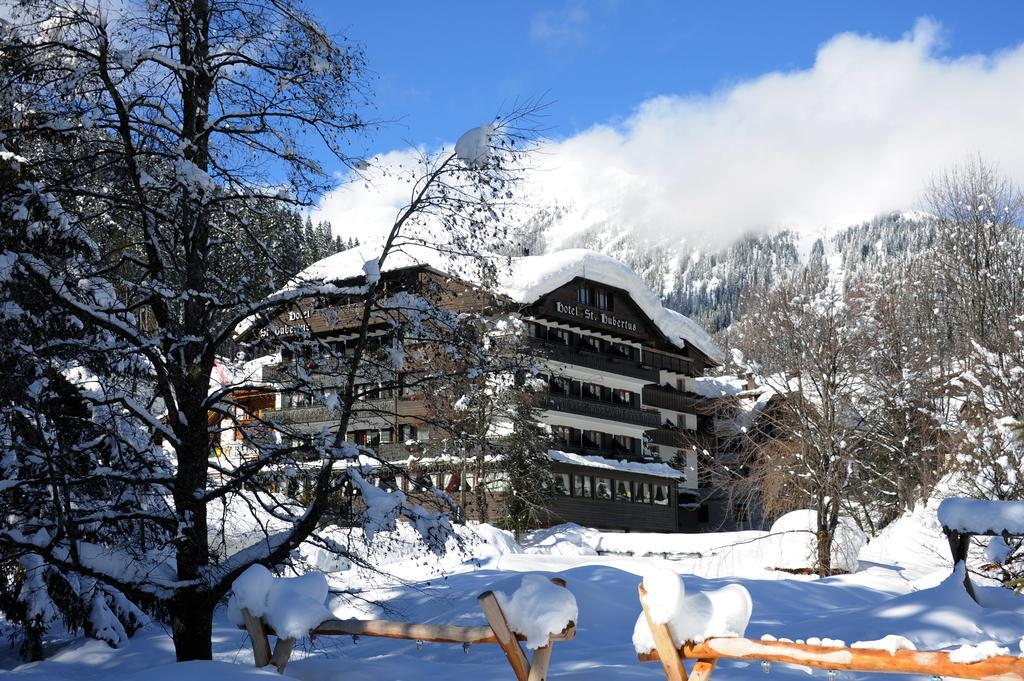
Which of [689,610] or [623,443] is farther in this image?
[623,443]

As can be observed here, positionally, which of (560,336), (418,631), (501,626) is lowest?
(418,631)

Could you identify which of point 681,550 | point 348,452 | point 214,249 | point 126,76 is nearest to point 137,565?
point 348,452

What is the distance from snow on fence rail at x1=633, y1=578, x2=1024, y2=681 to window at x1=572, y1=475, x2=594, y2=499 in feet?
136

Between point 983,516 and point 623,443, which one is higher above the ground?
point 623,443

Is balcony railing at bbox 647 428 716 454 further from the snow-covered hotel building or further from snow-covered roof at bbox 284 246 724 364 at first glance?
snow-covered roof at bbox 284 246 724 364

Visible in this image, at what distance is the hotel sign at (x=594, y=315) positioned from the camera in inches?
1908

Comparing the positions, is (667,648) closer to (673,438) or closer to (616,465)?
(616,465)

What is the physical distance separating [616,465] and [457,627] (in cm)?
4371

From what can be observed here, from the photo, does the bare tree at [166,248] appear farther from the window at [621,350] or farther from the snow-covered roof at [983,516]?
the window at [621,350]

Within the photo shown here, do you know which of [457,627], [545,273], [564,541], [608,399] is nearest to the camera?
[457,627]

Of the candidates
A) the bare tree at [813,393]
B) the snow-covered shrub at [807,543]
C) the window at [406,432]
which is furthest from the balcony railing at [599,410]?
the snow-covered shrub at [807,543]

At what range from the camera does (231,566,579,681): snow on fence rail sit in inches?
236

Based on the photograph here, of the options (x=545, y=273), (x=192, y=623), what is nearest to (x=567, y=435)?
(x=545, y=273)

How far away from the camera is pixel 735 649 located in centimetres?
520
